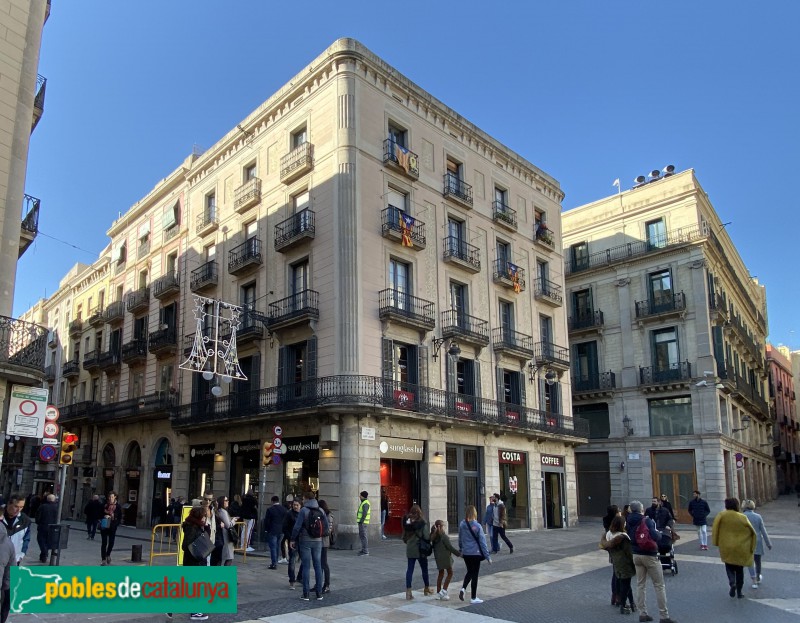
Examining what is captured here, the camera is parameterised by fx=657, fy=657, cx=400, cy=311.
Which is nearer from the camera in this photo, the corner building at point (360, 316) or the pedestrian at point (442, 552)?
the pedestrian at point (442, 552)

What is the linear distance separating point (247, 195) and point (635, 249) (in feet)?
73.9

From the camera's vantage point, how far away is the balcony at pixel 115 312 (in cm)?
3641

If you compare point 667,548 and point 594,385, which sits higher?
point 594,385

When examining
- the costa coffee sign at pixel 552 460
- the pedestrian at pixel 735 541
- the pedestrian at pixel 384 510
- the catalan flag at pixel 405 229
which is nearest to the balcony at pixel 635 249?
the costa coffee sign at pixel 552 460

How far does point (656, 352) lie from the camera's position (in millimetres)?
36000

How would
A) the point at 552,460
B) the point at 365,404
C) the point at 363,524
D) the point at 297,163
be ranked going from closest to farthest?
the point at 363,524 < the point at 365,404 < the point at 297,163 < the point at 552,460

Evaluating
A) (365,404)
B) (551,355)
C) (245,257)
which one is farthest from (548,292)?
(245,257)

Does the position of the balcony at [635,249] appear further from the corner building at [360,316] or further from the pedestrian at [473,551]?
the pedestrian at [473,551]

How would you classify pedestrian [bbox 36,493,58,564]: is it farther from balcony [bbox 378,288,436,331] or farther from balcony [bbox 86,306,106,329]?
balcony [bbox 86,306,106,329]

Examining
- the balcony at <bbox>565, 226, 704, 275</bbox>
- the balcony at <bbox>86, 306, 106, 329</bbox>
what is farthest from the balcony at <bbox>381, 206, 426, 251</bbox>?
the balcony at <bbox>86, 306, 106, 329</bbox>

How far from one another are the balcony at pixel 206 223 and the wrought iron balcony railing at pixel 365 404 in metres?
7.88

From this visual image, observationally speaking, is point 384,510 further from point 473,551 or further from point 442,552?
point 473,551

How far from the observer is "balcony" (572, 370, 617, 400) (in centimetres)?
3703

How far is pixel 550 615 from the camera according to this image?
1045cm
